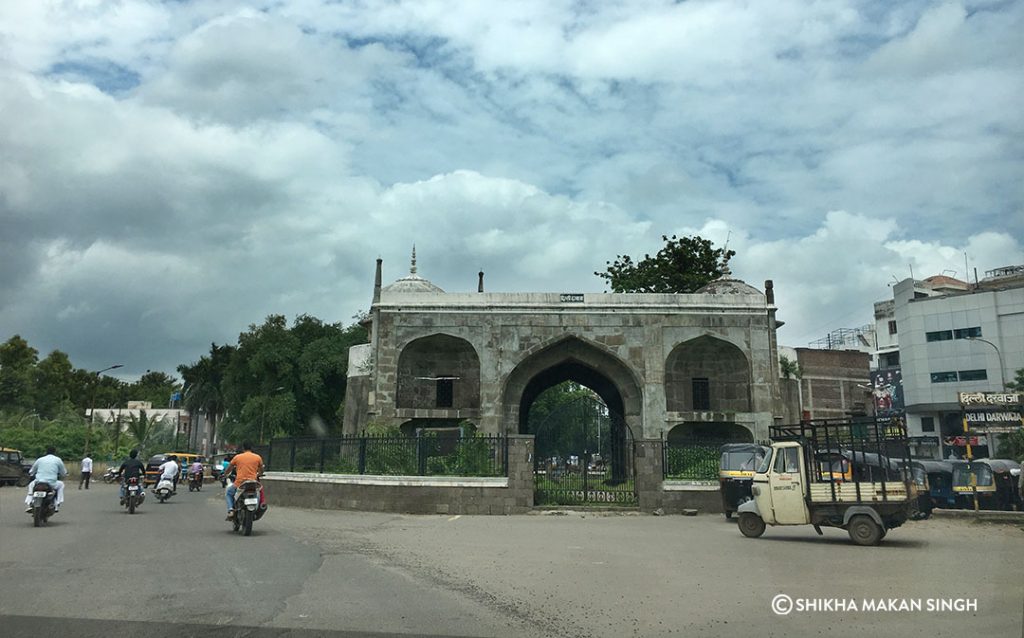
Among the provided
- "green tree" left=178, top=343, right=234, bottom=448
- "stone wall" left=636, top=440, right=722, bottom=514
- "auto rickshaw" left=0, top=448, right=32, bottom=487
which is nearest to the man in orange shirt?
"stone wall" left=636, top=440, right=722, bottom=514

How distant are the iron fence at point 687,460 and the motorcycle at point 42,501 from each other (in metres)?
11.5

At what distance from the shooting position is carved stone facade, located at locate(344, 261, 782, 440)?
2555cm

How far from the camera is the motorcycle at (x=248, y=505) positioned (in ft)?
36.4

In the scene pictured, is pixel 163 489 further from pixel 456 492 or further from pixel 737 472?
pixel 737 472

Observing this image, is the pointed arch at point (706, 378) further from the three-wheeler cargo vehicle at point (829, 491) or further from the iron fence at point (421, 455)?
the three-wheeler cargo vehicle at point (829, 491)

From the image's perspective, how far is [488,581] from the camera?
7.37 meters

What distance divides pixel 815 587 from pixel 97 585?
6.31 metres

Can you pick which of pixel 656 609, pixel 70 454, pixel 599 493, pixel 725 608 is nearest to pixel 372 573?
pixel 656 609

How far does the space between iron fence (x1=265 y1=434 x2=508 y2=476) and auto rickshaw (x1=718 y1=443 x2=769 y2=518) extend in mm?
4463

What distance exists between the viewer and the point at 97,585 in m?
6.63

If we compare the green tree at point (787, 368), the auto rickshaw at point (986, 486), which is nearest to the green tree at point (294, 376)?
the green tree at point (787, 368)

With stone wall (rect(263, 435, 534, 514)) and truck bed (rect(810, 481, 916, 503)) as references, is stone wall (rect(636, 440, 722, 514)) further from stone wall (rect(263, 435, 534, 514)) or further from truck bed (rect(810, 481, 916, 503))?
truck bed (rect(810, 481, 916, 503))

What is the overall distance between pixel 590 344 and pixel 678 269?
47.7 ft

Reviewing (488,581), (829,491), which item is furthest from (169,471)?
(829,491)
